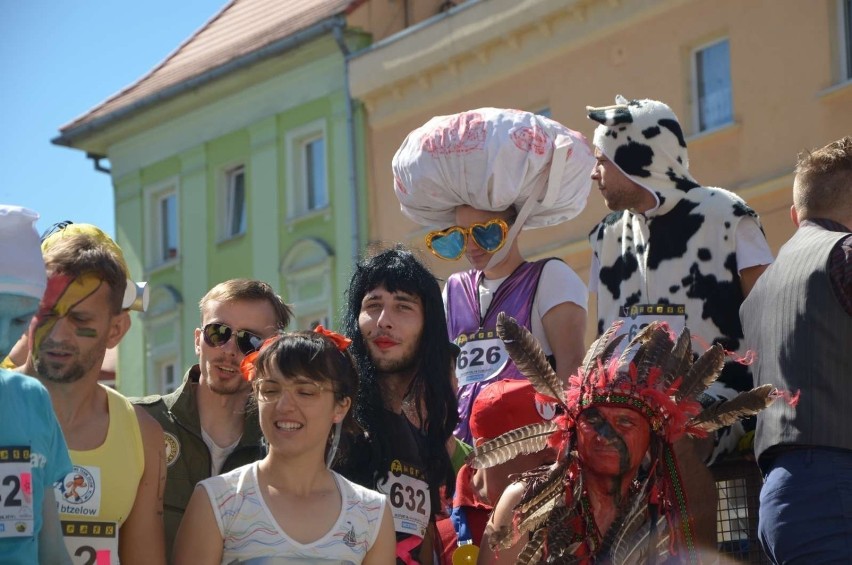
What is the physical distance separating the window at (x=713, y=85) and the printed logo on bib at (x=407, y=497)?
13.5m

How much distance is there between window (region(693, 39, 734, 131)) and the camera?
18.8 m

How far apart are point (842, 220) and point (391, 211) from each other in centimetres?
1807

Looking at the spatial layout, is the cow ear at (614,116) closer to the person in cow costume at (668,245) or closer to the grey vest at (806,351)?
the person in cow costume at (668,245)

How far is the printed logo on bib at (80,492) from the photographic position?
5031 millimetres

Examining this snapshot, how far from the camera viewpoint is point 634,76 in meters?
19.9

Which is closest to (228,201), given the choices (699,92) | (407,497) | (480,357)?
(699,92)

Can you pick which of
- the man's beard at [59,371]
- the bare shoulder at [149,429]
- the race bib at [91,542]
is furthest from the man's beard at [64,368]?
the race bib at [91,542]

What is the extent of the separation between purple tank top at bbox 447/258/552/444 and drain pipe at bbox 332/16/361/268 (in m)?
17.3

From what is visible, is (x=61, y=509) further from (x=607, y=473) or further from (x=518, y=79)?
(x=518, y=79)

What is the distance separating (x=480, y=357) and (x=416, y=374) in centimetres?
60

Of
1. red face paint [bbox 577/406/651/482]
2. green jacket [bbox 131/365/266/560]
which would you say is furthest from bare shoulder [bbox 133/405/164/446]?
red face paint [bbox 577/406/651/482]

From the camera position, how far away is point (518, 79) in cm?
2167

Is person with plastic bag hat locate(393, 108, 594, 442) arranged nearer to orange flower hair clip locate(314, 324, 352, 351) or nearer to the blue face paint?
orange flower hair clip locate(314, 324, 352, 351)

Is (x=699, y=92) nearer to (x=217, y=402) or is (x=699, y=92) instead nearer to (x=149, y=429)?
(x=217, y=402)
